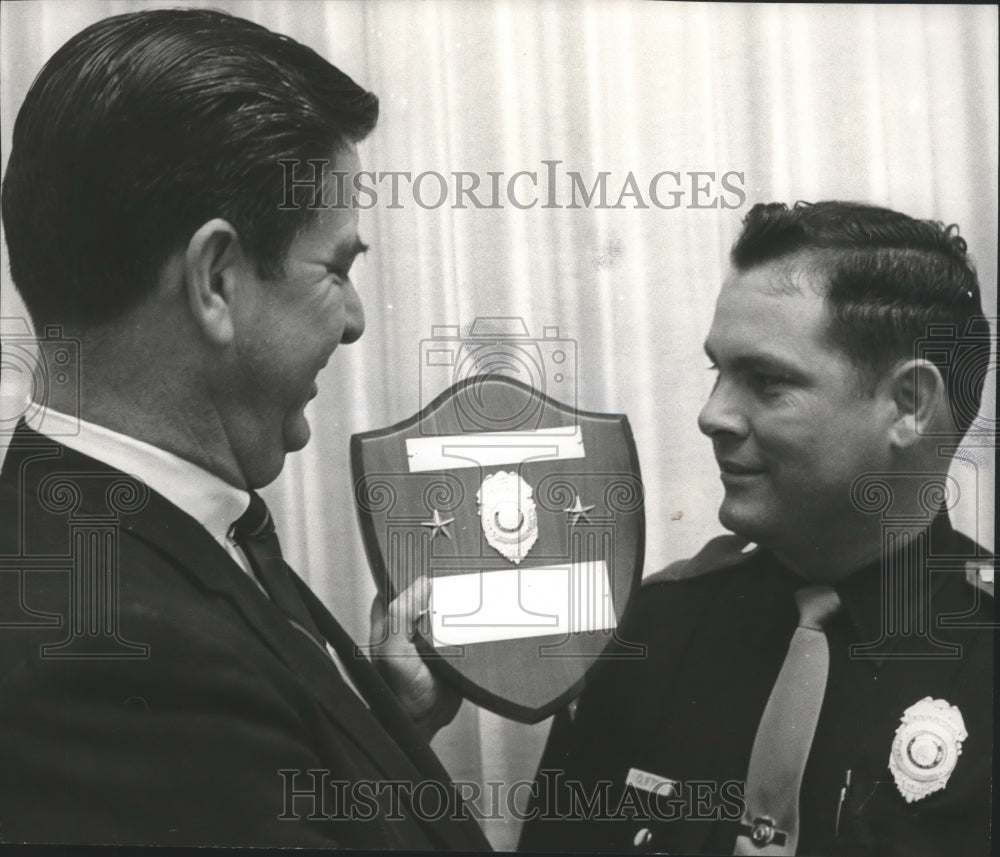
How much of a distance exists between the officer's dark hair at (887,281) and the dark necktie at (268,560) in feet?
4.66

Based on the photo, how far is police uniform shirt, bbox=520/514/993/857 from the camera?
122 inches

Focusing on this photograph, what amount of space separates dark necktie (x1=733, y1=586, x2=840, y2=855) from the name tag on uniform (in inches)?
8.1

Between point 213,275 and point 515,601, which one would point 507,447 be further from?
point 213,275

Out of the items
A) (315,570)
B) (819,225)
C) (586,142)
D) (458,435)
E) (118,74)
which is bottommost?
(315,570)

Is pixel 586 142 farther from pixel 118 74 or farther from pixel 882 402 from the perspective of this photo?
pixel 118 74

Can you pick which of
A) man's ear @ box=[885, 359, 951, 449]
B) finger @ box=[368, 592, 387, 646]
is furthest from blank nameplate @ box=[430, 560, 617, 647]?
man's ear @ box=[885, 359, 951, 449]

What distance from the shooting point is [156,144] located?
3.05 metres

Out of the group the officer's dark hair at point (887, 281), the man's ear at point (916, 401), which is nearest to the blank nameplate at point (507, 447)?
the officer's dark hair at point (887, 281)

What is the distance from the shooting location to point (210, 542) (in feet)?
10.1

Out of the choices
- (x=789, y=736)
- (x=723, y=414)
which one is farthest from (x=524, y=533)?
(x=789, y=736)

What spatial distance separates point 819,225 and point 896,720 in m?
1.30

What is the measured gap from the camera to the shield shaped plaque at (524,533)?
3154mm

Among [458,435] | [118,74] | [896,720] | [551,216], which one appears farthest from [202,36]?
[896,720]

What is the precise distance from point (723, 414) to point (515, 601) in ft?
2.41
